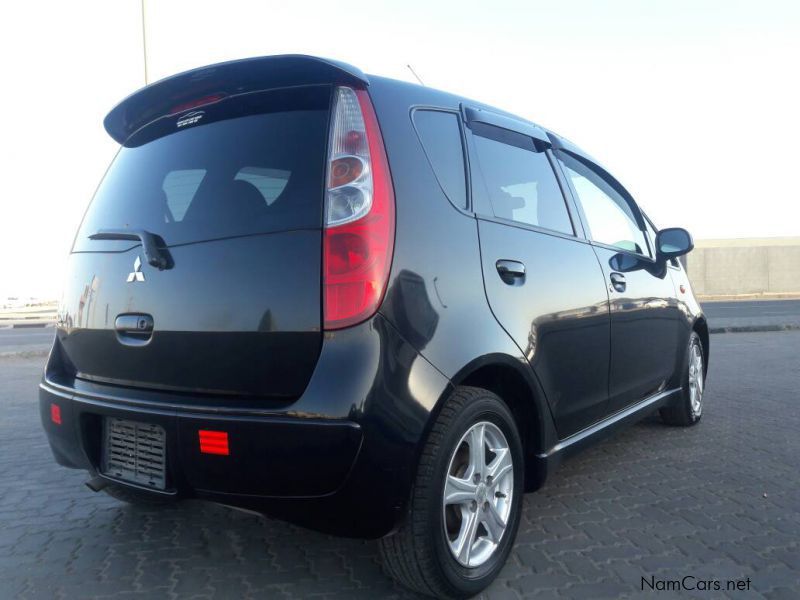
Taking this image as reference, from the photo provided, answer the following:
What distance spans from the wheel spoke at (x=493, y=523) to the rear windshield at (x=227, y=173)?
1.23 m

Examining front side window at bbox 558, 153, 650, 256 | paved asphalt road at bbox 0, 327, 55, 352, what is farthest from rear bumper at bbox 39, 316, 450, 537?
paved asphalt road at bbox 0, 327, 55, 352

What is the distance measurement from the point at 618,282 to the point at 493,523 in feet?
5.29

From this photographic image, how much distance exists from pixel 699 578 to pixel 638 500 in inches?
34.4

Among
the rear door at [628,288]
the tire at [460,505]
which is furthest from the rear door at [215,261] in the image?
the rear door at [628,288]

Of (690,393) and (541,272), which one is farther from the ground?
(541,272)

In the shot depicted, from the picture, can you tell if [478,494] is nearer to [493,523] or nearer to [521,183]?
[493,523]

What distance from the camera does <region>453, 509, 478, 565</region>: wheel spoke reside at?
7.48ft

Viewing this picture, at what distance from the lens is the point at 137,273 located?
233 centimetres

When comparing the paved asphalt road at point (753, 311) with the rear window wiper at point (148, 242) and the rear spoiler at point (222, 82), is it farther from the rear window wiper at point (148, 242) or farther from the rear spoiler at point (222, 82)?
the rear window wiper at point (148, 242)

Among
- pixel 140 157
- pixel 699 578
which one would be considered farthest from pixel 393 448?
pixel 140 157

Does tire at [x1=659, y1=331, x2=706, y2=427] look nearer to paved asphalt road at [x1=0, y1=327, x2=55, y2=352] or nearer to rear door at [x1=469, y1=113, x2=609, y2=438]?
rear door at [x1=469, y1=113, x2=609, y2=438]

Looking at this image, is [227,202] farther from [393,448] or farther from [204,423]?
[393,448]

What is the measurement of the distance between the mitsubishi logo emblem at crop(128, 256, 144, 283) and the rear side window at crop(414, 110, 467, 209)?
1.09 metres

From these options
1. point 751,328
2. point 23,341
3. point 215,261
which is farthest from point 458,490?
point 23,341
